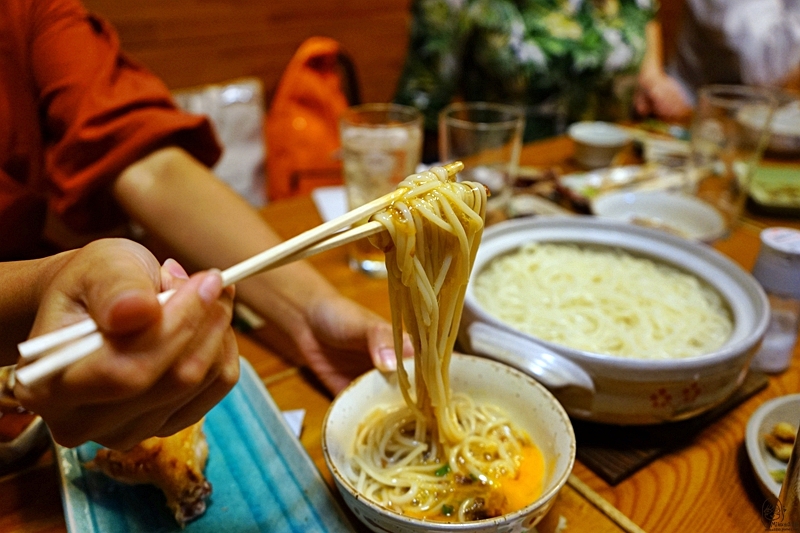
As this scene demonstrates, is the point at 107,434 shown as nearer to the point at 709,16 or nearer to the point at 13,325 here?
the point at 13,325

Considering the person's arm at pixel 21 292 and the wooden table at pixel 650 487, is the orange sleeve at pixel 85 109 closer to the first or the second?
the wooden table at pixel 650 487

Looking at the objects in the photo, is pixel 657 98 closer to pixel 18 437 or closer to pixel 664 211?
pixel 664 211

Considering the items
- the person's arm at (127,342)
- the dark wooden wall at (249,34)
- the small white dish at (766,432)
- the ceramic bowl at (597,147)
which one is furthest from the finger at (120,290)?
the dark wooden wall at (249,34)

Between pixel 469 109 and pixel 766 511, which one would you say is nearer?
pixel 766 511

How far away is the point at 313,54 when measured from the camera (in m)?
2.89

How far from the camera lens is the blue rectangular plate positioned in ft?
2.46

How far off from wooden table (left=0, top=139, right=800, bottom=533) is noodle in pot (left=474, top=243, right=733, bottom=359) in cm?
16

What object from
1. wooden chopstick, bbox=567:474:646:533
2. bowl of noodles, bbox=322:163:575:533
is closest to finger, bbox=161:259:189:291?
bowl of noodles, bbox=322:163:575:533

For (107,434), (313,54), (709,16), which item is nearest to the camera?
(107,434)

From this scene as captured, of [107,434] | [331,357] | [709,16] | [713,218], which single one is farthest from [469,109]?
[709,16]

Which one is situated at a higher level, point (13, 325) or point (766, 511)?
point (13, 325)

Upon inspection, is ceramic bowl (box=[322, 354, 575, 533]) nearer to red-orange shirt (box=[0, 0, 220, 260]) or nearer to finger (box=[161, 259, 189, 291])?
finger (box=[161, 259, 189, 291])

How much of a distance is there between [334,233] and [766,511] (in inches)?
28.2

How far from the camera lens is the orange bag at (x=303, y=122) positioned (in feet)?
9.08
